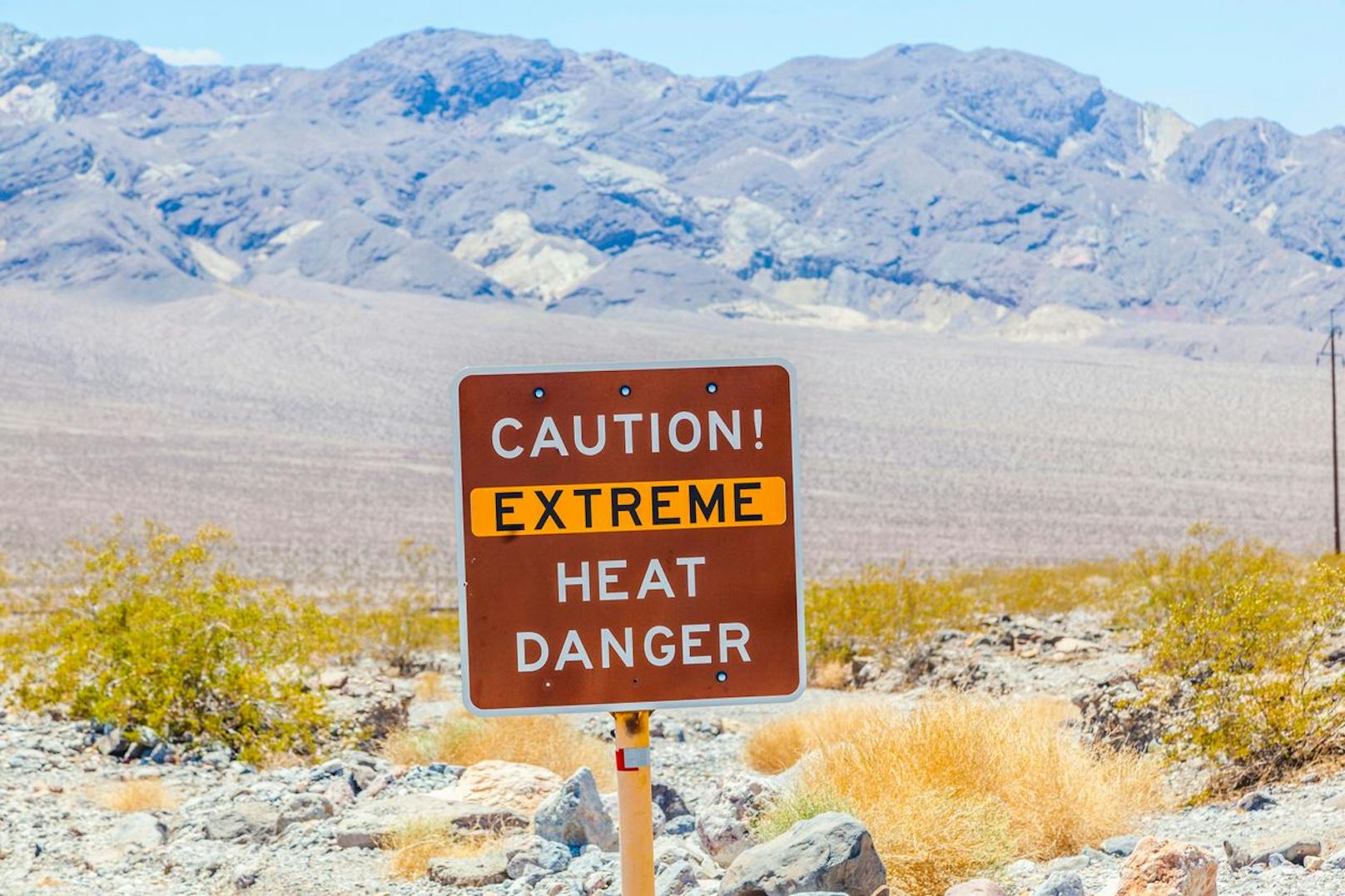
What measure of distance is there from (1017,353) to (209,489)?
64.1 meters

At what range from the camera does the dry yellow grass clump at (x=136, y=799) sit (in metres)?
9.46

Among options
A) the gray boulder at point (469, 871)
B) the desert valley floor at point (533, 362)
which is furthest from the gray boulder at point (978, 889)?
the desert valley floor at point (533, 362)

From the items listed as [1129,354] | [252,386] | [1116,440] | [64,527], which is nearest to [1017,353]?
[1129,354]

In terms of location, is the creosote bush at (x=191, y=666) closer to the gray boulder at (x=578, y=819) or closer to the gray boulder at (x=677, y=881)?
the gray boulder at (x=578, y=819)

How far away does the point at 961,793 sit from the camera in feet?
23.4

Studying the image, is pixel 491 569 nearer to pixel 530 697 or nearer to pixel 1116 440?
pixel 530 697

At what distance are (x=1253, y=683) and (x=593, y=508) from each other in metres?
6.85

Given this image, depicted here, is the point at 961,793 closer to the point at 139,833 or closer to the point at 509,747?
the point at 509,747

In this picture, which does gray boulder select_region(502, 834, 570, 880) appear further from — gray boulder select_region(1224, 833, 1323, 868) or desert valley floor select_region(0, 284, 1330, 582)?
desert valley floor select_region(0, 284, 1330, 582)

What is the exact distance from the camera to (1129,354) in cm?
11581

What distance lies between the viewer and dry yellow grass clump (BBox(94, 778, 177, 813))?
9.46m

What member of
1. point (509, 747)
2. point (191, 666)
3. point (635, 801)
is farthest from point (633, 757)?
point (191, 666)

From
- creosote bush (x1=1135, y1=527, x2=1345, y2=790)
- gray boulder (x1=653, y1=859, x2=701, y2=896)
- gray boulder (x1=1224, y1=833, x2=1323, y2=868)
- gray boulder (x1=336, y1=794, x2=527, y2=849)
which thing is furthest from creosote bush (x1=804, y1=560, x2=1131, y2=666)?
gray boulder (x1=653, y1=859, x2=701, y2=896)

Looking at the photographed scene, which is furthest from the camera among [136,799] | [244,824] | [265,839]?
[136,799]
